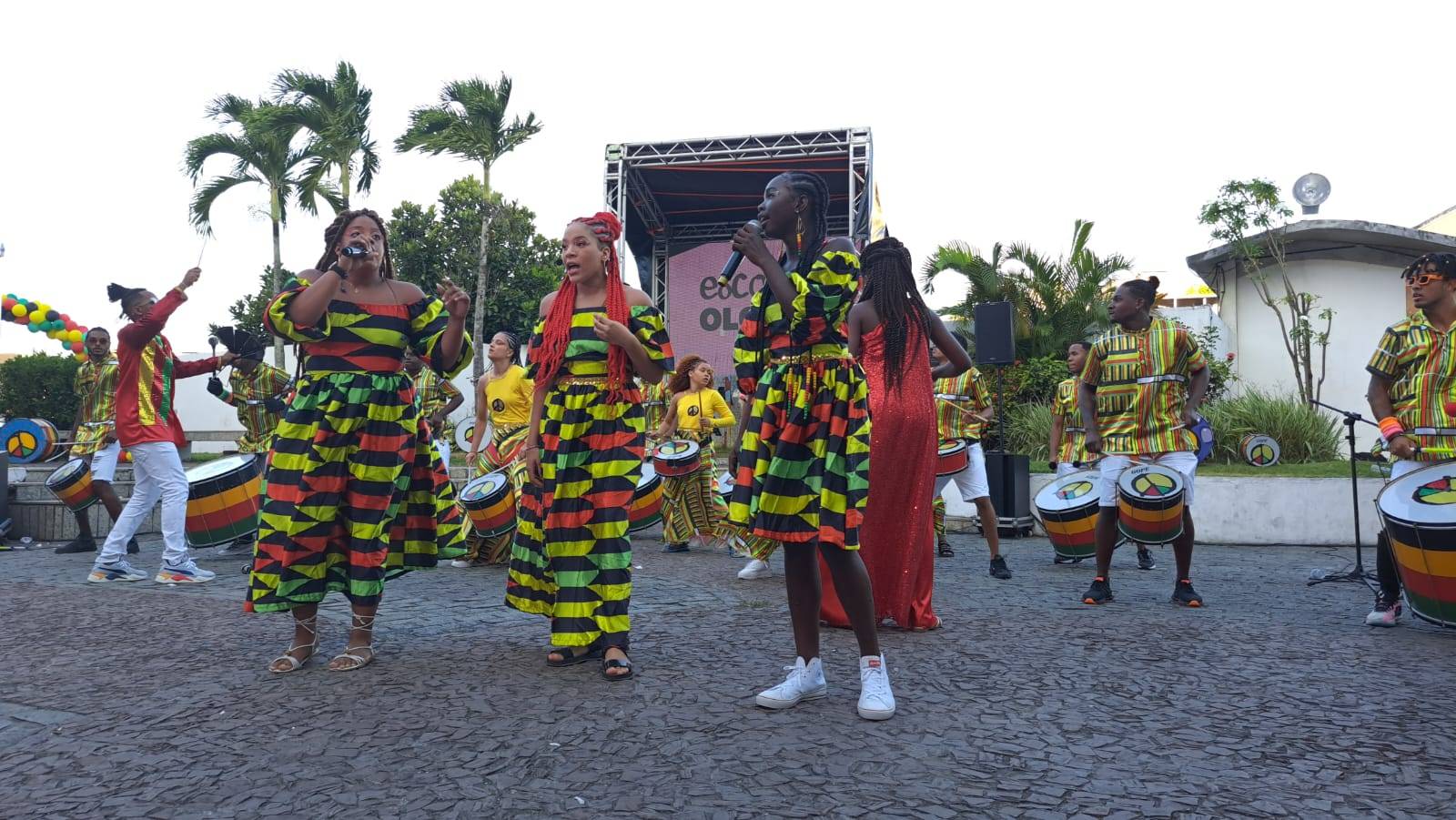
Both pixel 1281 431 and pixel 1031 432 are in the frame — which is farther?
pixel 1031 432

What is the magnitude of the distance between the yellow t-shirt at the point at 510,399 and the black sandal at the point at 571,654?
12.3ft

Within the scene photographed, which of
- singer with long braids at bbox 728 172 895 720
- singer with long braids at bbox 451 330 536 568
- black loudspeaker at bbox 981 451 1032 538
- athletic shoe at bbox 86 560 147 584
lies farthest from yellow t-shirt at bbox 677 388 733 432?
singer with long braids at bbox 728 172 895 720

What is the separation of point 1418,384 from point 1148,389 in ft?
4.40

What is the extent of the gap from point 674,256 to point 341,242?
20.8 meters

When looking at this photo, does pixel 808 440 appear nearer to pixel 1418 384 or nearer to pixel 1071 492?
pixel 1418 384

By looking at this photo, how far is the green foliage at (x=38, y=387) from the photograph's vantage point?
85.7 feet

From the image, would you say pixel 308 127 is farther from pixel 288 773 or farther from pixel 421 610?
pixel 288 773

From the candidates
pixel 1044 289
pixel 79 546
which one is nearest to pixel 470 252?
pixel 1044 289

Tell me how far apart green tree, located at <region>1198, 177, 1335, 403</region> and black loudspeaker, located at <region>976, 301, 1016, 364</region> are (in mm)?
10238

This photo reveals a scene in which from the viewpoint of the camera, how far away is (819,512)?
352 centimetres

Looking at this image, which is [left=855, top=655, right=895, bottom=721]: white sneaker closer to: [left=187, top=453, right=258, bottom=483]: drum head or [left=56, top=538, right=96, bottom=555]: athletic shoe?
[left=187, top=453, right=258, bottom=483]: drum head

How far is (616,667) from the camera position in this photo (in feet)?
12.9

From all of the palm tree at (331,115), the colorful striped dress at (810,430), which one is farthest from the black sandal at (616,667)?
the palm tree at (331,115)

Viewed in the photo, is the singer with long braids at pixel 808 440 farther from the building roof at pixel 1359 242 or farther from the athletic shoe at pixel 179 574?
the building roof at pixel 1359 242
